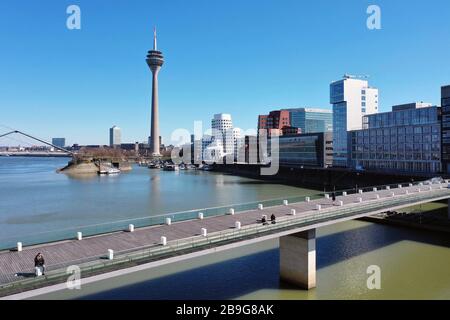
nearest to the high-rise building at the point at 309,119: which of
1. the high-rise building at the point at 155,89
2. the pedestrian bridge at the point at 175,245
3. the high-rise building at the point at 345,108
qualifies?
the high-rise building at the point at 155,89

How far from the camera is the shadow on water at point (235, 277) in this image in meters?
17.5

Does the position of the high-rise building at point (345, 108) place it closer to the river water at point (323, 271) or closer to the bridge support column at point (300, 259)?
the river water at point (323, 271)

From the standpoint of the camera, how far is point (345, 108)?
286 ft

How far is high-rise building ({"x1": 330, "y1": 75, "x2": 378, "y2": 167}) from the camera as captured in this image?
85688 mm

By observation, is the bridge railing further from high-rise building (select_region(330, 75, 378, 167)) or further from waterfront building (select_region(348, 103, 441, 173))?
high-rise building (select_region(330, 75, 378, 167))

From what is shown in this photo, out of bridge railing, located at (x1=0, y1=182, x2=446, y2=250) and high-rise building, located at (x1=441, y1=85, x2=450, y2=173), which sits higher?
high-rise building, located at (x1=441, y1=85, x2=450, y2=173)

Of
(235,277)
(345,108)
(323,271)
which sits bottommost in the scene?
(323,271)

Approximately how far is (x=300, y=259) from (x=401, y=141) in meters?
59.5

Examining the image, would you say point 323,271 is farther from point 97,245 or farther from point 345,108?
point 345,108

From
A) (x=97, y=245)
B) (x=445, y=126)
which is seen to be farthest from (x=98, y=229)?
(x=445, y=126)

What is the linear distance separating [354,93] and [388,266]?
74904 mm

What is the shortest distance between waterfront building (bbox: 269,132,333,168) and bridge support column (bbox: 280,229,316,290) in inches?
2988

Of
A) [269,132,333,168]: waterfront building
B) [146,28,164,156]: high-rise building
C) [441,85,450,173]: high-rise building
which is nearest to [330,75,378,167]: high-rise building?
[269,132,333,168]: waterfront building

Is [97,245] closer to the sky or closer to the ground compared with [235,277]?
closer to the sky
